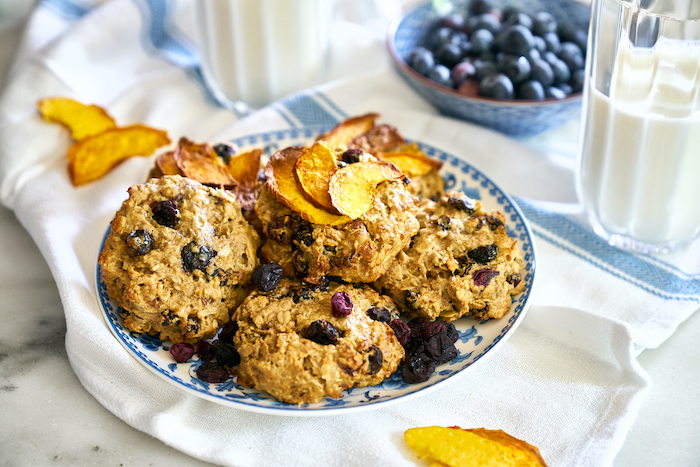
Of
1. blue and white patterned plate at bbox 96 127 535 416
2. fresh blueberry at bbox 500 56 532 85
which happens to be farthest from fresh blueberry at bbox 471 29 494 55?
blue and white patterned plate at bbox 96 127 535 416

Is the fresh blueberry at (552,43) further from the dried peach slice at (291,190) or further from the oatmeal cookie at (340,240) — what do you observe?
the dried peach slice at (291,190)

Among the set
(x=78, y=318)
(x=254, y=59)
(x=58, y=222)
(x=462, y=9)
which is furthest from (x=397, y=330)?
(x=462, y=9)

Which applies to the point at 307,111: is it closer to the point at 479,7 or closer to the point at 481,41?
the point at 481,41

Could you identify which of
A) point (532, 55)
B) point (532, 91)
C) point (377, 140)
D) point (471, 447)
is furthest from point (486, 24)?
point (471, 447)

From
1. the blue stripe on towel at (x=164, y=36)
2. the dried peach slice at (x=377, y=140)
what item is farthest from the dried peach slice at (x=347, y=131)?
the blue stripe on towel at (x=164, y=36)

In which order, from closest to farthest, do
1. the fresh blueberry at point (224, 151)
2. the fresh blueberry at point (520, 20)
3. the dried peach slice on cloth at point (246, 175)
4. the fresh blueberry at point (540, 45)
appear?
the dried peach slice on cloth at point (246, 175), the fresh blueberry at point (224, 151), the fresh blueberry at point (540, 45), the fresh blueberry at point (520, 20)

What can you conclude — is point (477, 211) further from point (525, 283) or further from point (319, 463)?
point (319, 463)
